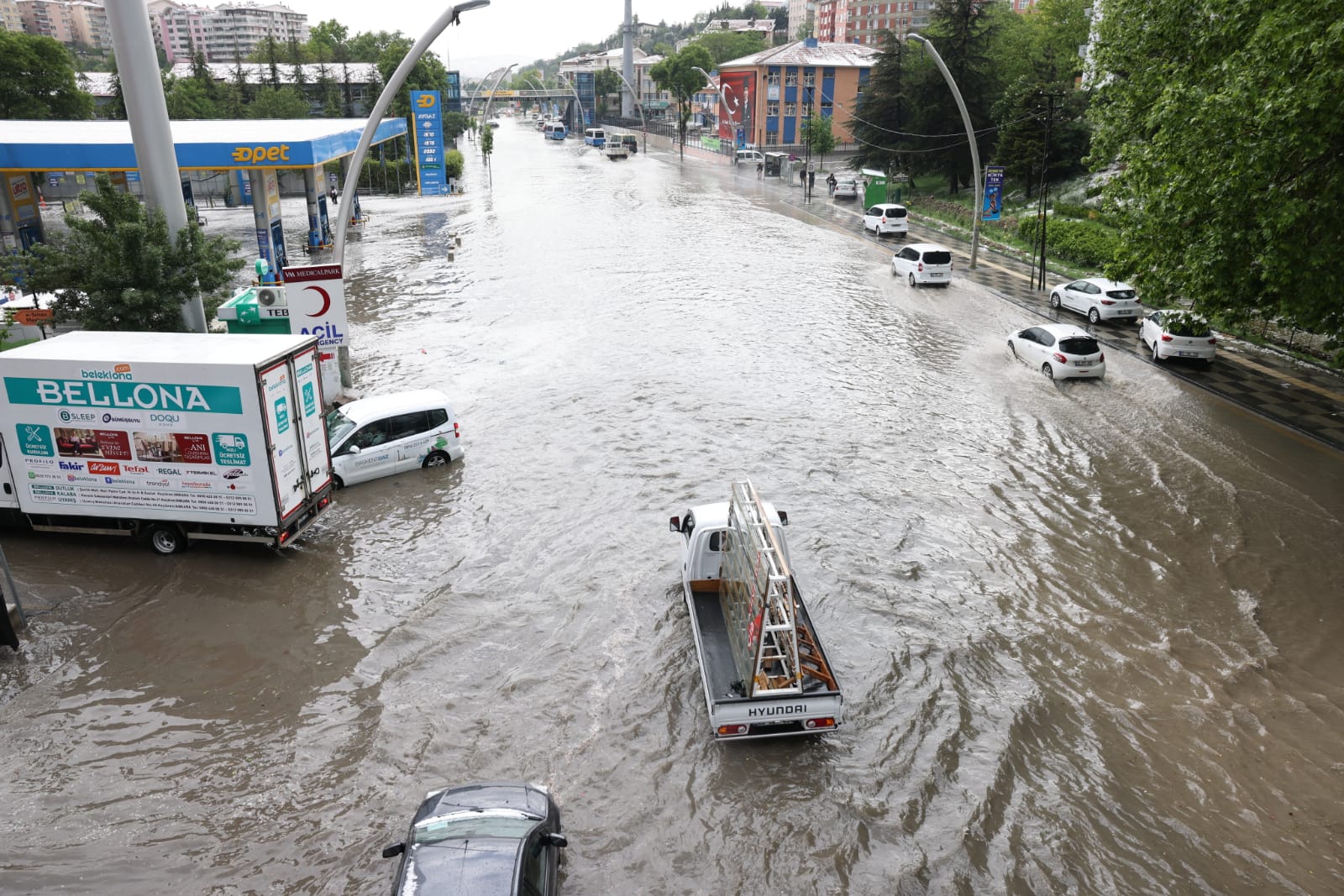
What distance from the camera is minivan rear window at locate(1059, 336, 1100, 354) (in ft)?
74.4

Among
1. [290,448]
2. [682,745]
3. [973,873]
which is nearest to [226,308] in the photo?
[290,448]

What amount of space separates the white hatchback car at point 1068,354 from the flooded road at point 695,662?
690 millimetres

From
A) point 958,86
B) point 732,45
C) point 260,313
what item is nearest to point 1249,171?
point 260,313

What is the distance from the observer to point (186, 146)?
29.5 metres

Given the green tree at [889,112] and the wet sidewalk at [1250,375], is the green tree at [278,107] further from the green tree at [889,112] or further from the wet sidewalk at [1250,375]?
the wet sidewalk at [1250,375]

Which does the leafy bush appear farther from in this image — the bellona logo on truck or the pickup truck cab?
the bellona logo on truck

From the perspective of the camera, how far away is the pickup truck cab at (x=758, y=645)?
32.4 ft

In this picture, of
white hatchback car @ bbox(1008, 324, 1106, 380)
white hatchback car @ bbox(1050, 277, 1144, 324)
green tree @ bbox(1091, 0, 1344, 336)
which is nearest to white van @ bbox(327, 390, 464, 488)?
green tree @ bbox(1091, 0, 1344, 336)

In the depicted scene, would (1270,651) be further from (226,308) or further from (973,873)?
(226,308)

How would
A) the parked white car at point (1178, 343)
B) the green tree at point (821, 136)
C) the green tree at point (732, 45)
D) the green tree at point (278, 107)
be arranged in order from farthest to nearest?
the green tree at point (732, 45), the green tree at point (821, 136), the green tree at point (278, 107), the parked white car at point (1178, 343)

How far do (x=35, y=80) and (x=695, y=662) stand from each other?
217 feet

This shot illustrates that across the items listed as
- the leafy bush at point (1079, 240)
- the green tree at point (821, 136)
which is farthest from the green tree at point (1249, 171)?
the green tree at point (821, 136)

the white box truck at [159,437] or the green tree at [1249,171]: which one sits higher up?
the green tree at [1249,171]

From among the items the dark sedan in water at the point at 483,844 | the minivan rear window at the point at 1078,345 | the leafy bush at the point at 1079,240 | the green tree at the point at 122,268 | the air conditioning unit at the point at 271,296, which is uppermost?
the green tree at the point at 122,268
